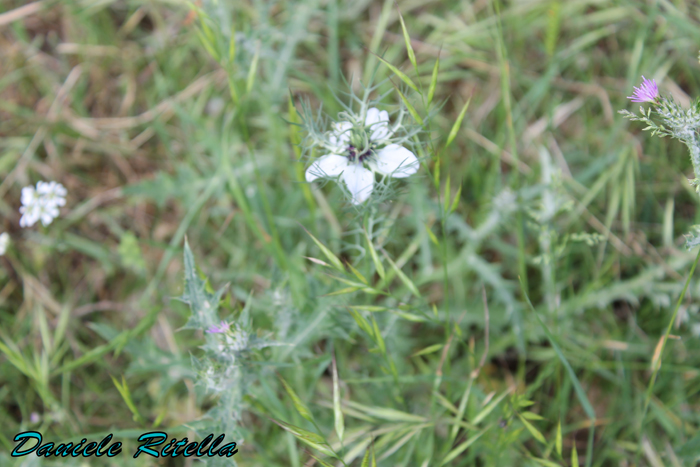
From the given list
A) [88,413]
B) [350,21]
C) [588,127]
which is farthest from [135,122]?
[588,127]

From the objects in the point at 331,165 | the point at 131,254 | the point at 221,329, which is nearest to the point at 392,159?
the point at 331,165

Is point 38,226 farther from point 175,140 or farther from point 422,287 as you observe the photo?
point 422,287

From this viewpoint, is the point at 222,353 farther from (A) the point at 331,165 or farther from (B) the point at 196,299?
(A) the point at 331,165

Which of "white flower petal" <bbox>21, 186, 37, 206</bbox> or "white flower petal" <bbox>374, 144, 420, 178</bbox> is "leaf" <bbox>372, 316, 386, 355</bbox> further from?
"white flower petal" <bbox>21, 186, 37, 206</bbox>

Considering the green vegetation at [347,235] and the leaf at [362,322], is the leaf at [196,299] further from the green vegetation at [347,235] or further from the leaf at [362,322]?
the leaf at [362,322]

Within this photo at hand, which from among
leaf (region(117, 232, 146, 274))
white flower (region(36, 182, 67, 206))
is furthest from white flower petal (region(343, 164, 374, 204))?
white flower (region(36, 182, 67, 206))

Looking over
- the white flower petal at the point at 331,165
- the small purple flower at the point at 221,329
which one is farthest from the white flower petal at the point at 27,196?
the white flower petal at the point at 331,165
